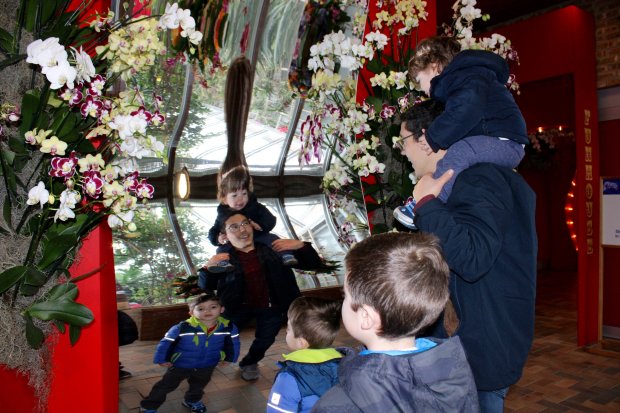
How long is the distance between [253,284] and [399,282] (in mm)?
1564

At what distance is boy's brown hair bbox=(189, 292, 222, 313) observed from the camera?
7.44 ft

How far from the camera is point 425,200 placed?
1277 millimetres

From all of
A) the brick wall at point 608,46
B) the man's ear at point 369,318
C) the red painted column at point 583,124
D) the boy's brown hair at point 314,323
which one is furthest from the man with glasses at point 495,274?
the brick wall at point 608,46

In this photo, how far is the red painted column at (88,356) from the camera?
171 centimetres

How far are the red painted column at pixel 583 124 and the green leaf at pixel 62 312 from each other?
15.4 feet

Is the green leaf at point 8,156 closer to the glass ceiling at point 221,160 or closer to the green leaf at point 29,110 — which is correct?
the green leaf at point 29,110

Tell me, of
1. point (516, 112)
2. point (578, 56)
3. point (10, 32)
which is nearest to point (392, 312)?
point (516, 112)

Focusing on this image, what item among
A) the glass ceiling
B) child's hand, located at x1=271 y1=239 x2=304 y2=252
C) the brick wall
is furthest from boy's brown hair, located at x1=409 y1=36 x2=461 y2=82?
the brick wall

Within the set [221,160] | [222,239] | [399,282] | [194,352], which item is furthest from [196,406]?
[399,282]

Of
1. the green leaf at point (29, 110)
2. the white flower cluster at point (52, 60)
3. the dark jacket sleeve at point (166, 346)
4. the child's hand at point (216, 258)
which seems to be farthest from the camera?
the child's hand at point (216, 258)

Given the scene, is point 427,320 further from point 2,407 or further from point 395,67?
point 395,67

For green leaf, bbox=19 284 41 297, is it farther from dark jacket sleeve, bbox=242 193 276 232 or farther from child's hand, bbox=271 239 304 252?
child's hand, bbox=271 239 304 252

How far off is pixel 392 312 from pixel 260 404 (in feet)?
5.68

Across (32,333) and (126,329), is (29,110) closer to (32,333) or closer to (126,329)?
(32,333)
